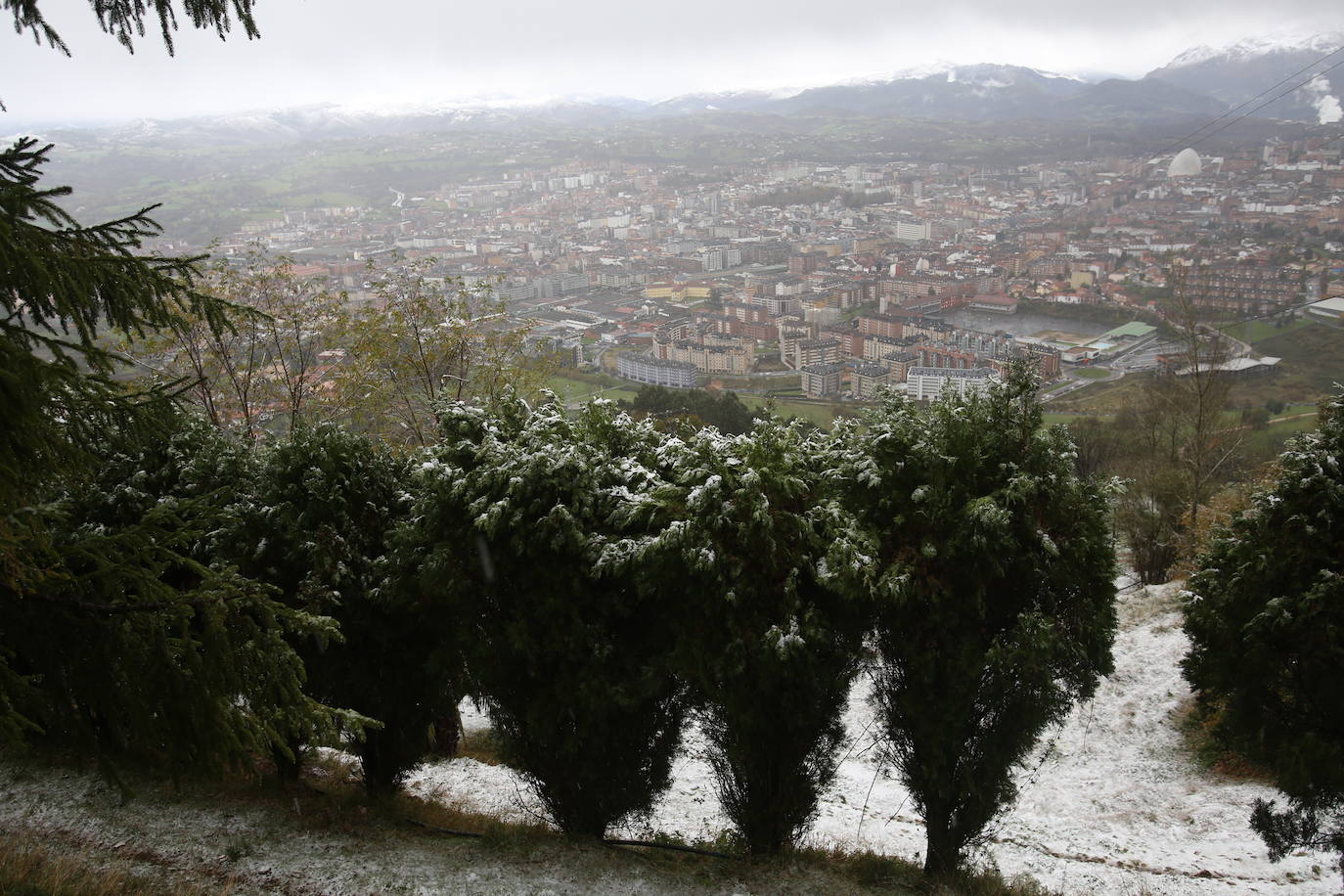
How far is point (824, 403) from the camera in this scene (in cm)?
2577

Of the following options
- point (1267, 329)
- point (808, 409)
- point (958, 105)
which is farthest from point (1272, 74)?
point (808, 409)

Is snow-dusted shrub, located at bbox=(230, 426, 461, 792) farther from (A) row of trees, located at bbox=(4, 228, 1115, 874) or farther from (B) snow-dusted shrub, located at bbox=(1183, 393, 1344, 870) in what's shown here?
(B) snow-dusted shrub, located at bbox=(1183, 393, 1344, 870)

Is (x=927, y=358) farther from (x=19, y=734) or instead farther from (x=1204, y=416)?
(x=19, y=734)

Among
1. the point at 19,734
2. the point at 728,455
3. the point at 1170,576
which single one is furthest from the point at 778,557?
the point at 1170,576

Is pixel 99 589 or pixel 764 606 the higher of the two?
pixel 99 589

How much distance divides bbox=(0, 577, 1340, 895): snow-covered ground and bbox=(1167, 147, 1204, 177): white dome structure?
5953cm

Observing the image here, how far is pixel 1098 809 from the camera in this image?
8703 millimetres

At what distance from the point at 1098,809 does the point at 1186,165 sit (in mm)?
63261

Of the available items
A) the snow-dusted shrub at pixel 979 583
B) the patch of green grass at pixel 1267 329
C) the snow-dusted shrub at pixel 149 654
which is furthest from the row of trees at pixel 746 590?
the patch of green grass at pixel 1267 329

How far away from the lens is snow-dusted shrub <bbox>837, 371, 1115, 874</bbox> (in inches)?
236

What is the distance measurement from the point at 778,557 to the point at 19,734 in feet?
14.9

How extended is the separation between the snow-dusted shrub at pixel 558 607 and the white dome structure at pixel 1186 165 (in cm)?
6542

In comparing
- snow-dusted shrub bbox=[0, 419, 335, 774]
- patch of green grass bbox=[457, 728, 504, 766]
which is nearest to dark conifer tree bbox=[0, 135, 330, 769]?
snow-dusted shrub bbox=[0, 419, 335, 774]

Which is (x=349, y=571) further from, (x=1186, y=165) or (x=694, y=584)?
(x=1186, y=165)
